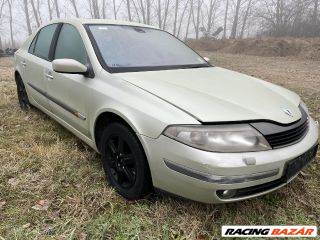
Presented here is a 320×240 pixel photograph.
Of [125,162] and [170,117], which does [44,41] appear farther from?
[170,117]

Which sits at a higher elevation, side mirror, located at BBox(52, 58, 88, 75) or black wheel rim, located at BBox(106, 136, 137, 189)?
side mirror, located at BBox(52, 58, 88, 75)

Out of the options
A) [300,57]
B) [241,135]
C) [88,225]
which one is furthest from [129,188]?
[300,57]

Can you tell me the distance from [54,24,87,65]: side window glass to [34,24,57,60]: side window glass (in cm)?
28

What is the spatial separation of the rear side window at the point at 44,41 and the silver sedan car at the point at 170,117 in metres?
0.26

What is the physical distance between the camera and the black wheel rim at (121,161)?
2568 millimetres

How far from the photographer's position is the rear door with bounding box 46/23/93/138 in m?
3.01

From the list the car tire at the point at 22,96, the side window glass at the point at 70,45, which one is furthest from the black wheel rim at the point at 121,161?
the car tire at the point at 22,96

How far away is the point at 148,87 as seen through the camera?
8.20 feet

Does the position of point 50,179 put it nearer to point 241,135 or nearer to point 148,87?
point 148,87

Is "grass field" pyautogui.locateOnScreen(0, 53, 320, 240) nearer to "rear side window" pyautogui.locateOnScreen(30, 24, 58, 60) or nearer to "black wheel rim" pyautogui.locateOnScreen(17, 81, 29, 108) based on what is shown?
"rear side window" pyautogui.locateOnScreen(30, 24, 58, 60)

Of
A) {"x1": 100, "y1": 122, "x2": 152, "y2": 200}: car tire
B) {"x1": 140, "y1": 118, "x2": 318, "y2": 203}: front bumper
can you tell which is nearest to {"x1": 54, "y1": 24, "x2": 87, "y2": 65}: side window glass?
{"x1": 100, "y1": 122, "x2": 152, "y2": 200}: car tire

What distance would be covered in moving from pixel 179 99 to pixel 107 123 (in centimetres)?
78

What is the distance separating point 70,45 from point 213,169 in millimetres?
2157

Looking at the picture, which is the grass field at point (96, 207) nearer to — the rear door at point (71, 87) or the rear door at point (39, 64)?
the rear door at point (71, 87)
